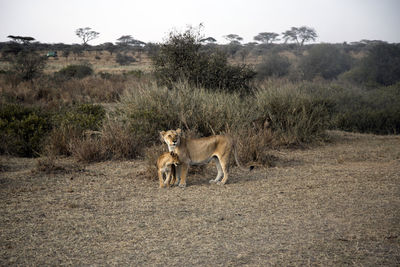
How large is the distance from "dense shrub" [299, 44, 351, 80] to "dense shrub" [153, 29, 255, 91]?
23414 mm

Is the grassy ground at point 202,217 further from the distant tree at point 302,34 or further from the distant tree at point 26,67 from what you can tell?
the distant tree at point 302,34

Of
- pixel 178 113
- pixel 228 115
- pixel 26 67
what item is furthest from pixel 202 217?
pixel 26 67

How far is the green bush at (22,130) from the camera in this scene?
1038 cm

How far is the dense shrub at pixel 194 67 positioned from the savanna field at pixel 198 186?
4cm

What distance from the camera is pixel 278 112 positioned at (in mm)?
12844

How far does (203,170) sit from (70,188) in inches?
108

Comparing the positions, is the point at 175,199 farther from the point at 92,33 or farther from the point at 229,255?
the point at 92,33

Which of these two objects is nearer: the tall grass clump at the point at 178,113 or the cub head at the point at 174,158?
the cub head at the point at 174,158

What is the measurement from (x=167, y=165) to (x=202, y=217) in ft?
5.85

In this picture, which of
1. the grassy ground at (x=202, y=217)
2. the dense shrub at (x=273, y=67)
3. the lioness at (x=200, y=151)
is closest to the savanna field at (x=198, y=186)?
the grassy ground at (x=202, y=217)

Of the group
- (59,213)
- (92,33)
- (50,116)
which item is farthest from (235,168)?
(92,33)

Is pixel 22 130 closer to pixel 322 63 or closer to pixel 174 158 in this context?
pixel 174 158

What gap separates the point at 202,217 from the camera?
579cm

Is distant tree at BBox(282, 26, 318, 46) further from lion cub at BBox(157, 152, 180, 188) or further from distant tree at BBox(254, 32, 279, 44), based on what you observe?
lion cub at BBox(157, 152, 180, 188)
